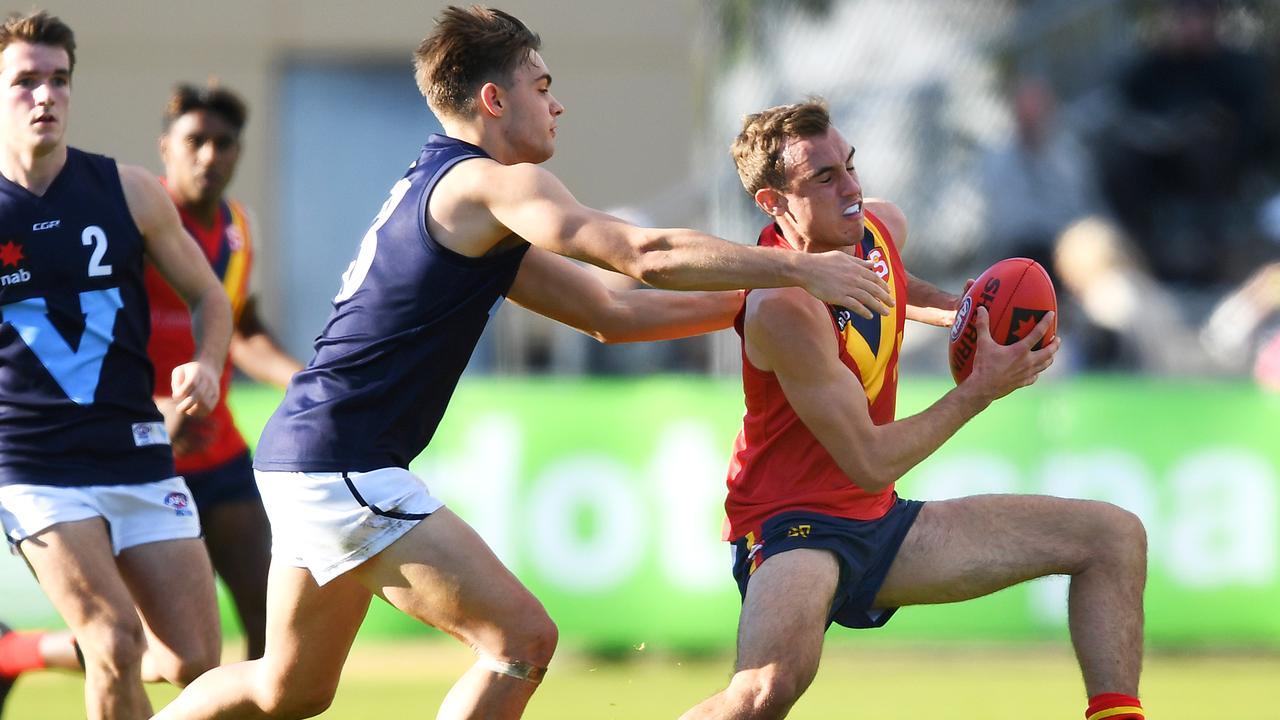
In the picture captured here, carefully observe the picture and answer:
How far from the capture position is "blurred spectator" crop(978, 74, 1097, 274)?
492 inches

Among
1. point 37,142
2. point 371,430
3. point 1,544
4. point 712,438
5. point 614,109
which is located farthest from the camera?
point 614,109

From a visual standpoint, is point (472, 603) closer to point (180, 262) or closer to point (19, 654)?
point (180, 262)

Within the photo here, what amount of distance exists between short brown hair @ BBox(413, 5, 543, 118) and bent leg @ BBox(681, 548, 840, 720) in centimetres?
162

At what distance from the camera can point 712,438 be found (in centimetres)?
1057

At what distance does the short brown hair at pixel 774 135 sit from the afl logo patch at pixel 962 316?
648 mm

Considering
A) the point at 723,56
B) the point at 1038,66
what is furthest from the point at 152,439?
the point at 1038,66

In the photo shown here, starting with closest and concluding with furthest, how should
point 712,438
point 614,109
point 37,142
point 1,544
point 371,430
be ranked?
point 371,430 < point 37,142 < point 1,544 < point 712,438 < point 614,109

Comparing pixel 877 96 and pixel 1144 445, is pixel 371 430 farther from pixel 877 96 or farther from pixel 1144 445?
pixel 877 96

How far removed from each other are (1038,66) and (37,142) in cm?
936

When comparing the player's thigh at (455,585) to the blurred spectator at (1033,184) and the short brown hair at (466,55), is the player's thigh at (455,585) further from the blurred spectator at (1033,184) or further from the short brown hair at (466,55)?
the blurred spectator at (1033,184)

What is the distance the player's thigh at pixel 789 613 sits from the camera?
4.98m

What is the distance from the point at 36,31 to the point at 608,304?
2.03 meters

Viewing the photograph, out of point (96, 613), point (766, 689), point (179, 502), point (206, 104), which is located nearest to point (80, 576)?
point (96, 613)

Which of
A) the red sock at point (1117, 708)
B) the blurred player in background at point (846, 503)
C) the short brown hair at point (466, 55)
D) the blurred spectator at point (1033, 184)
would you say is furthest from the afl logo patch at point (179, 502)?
the blurred spectator at point (1033, 184)
